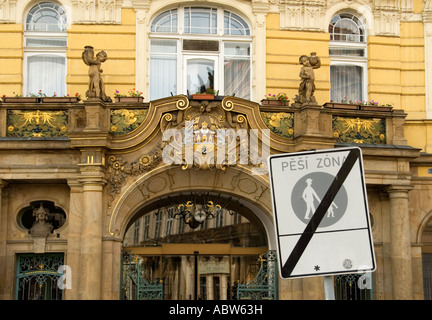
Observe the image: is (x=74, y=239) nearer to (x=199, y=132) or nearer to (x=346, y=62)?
(x=199, y=132)

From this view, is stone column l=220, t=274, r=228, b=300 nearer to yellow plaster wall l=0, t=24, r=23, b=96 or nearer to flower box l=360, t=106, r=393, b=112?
flower box l=360, t=106, r=393, b=112

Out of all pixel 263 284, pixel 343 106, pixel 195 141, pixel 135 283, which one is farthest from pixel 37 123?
pixel 343 106

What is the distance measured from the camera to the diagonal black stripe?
5910 millimetres

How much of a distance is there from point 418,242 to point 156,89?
25.7 ft

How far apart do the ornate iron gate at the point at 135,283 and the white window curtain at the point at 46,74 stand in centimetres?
469

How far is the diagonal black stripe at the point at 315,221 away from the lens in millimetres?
5910

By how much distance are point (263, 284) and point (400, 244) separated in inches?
139

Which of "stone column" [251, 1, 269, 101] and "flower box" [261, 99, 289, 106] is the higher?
"stone column" [251, 1, 269, 101]

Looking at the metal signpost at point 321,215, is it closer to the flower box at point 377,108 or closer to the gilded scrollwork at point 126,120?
the gilded scrollwork at point 126,120

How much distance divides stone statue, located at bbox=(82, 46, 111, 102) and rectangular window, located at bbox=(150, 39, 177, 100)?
222 centimetres

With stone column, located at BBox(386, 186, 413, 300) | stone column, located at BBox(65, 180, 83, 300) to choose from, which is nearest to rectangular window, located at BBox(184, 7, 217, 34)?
stone column, located at BBox(65, 180, 83, 300)

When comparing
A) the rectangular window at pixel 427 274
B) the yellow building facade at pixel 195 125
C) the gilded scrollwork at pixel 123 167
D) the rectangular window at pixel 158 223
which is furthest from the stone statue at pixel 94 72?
the rectangular window at pixel 427 274

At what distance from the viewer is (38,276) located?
20.1 meters
